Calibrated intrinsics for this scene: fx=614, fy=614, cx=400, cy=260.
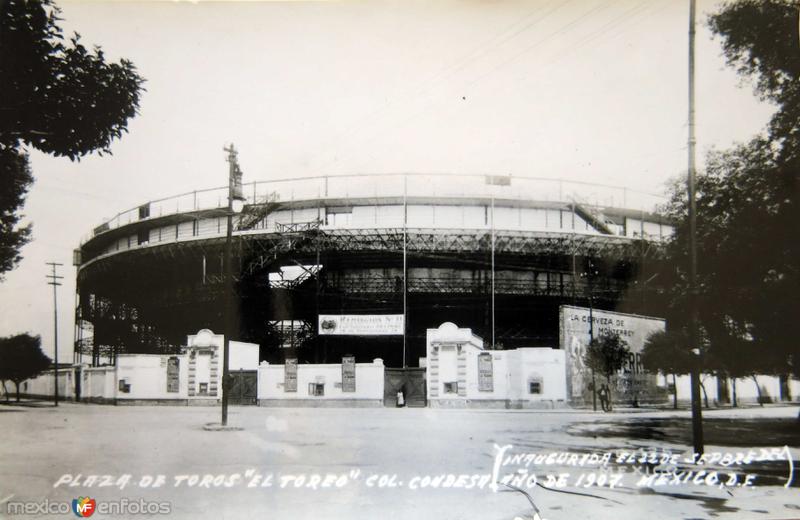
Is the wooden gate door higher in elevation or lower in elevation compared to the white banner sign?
lower

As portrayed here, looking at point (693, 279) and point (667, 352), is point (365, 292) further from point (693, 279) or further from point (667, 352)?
point (693, 279)

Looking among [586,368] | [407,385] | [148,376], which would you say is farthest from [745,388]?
[148,376]

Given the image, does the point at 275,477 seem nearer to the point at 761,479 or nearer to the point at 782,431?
the point at 761,479

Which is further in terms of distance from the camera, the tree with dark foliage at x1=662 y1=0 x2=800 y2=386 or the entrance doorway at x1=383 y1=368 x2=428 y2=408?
the entrance doorway at x1=383 y1=368 x2=428 y2=408

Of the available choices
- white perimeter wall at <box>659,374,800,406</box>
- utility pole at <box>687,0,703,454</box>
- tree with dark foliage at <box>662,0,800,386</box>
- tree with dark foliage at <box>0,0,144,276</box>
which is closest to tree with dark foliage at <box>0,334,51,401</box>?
tree with dark foliage at <box>0,0,144,276</box>

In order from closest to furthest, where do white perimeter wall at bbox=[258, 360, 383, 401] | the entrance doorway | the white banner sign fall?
white perimeter wall at bbox=[258, 360, 383, 401] → the entrance doorway → the white banner sign

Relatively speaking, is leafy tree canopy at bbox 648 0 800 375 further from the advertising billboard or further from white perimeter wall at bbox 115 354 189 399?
white perimeter wall at bbox 115 354 189 399
